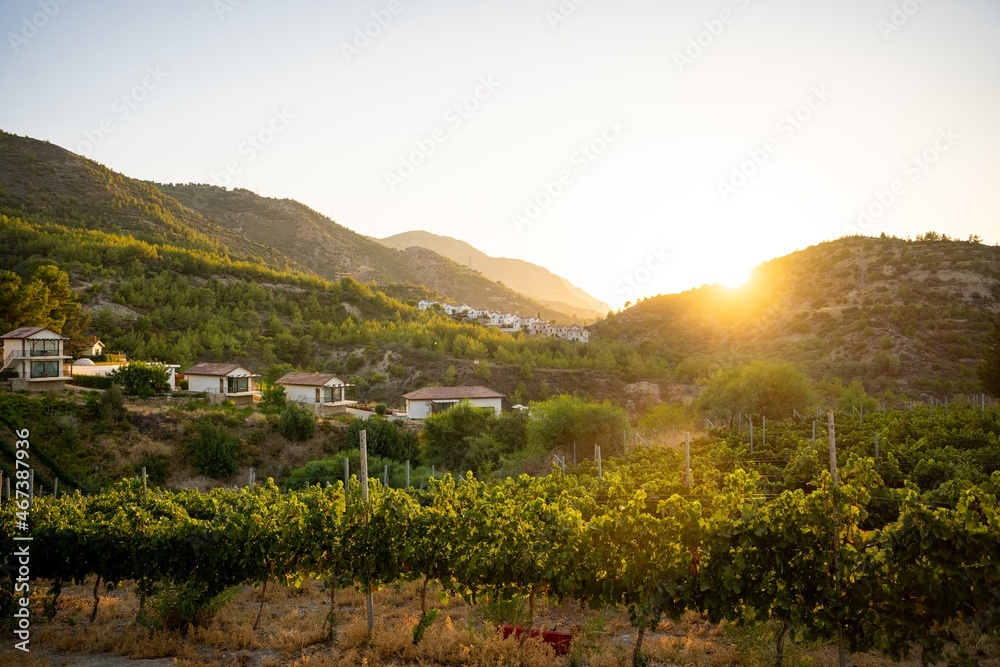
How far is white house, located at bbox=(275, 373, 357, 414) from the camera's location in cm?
4416

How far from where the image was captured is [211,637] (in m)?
10.1

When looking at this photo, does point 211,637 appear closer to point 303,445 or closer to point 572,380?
point 303,445

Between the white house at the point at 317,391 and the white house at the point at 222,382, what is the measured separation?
109 inches

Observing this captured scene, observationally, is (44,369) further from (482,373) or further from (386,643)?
(386,643)

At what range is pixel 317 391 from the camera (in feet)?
146

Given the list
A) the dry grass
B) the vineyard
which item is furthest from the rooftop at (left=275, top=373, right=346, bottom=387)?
the dry grass

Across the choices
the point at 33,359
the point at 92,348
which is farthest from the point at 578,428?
the point at 92,348

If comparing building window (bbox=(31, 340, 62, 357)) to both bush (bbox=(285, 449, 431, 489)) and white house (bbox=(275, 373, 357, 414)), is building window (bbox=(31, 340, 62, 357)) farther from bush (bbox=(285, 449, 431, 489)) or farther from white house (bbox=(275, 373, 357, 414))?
bush (bbox=(285, 449, 431, 489))

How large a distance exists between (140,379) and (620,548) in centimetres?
3921

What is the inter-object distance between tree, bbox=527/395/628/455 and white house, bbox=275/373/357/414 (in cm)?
1890

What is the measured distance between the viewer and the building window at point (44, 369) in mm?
35822

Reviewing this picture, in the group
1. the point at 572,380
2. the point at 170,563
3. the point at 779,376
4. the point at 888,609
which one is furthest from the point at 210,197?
the point at 888,609

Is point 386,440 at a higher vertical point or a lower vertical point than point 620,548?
lower

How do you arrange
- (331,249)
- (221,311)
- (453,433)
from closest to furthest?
(453,433), (221,311), (331,249)
